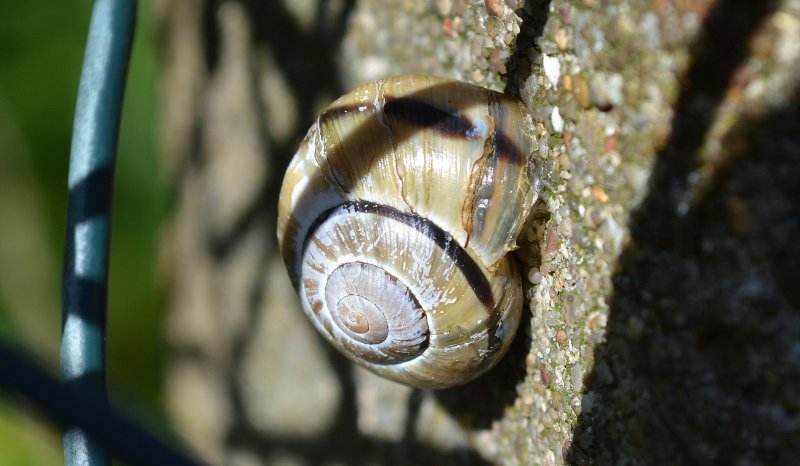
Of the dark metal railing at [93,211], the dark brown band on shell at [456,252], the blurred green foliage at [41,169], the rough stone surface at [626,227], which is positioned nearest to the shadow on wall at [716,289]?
the rough stone surface at [626,227]

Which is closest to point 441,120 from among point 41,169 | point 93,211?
point 93,211

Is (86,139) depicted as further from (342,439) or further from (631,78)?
(342,439)

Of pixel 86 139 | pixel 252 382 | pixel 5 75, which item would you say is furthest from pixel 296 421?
pixel 5 75

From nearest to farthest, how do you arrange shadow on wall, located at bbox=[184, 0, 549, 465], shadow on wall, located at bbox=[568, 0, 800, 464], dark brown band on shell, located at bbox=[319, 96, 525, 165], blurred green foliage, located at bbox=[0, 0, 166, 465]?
shadow on wall, located at bbox=[568, 0, 800, 464]
dark brown band on shell, located at bbox=[319, 96, 525, 165]
shadow on wall, located at bbox=[184, 0, 549, 465]
blurred green foliage, located at bbox=[0, 0, 166, 465]

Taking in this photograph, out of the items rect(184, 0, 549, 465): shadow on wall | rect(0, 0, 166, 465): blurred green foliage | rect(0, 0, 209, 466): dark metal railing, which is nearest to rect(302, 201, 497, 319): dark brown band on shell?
rect(184, 0, 549, 465): shadow on wall

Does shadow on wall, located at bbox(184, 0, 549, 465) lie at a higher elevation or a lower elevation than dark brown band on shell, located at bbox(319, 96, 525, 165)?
lower

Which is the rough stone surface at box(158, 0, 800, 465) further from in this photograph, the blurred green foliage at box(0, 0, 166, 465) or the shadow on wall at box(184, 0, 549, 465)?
the blurred green foliage at box(0, 0, 166, 465)
